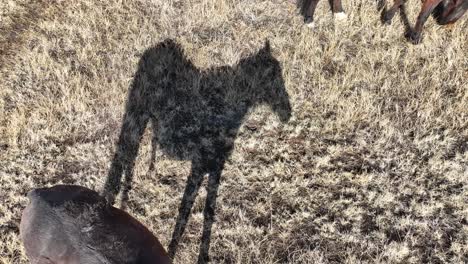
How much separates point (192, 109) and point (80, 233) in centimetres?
245

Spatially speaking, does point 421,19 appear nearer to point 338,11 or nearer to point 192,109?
point 338,11

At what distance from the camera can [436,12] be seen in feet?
19.3

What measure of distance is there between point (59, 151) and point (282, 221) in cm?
239

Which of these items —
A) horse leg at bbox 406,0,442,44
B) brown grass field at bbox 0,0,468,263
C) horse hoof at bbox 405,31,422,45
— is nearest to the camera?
brown grass field at bbox 0,0,468,263

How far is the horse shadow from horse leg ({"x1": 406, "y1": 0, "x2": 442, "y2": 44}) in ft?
5.76

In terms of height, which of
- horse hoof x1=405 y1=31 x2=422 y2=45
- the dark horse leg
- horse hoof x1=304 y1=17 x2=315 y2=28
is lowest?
the dark horse leg

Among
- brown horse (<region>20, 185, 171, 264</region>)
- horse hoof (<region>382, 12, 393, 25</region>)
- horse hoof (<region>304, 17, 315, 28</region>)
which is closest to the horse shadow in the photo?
horse hoof (<region>304, 17, 315, 28</region>)

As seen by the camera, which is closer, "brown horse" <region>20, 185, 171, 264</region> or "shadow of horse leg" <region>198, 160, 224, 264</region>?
"brown horse" <region>20, 185, 171, 264</region>

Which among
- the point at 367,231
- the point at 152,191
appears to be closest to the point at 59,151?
the point at 152,191

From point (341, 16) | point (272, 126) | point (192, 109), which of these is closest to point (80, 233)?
point (192, 109)

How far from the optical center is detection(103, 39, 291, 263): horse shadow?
4.52m

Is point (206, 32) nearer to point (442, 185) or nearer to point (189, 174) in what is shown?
point (189, 174)

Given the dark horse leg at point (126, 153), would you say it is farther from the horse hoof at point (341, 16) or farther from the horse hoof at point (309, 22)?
the horse hoof at point (341, 16)

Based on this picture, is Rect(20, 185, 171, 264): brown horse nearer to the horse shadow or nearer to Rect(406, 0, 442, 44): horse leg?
the horse shadow
